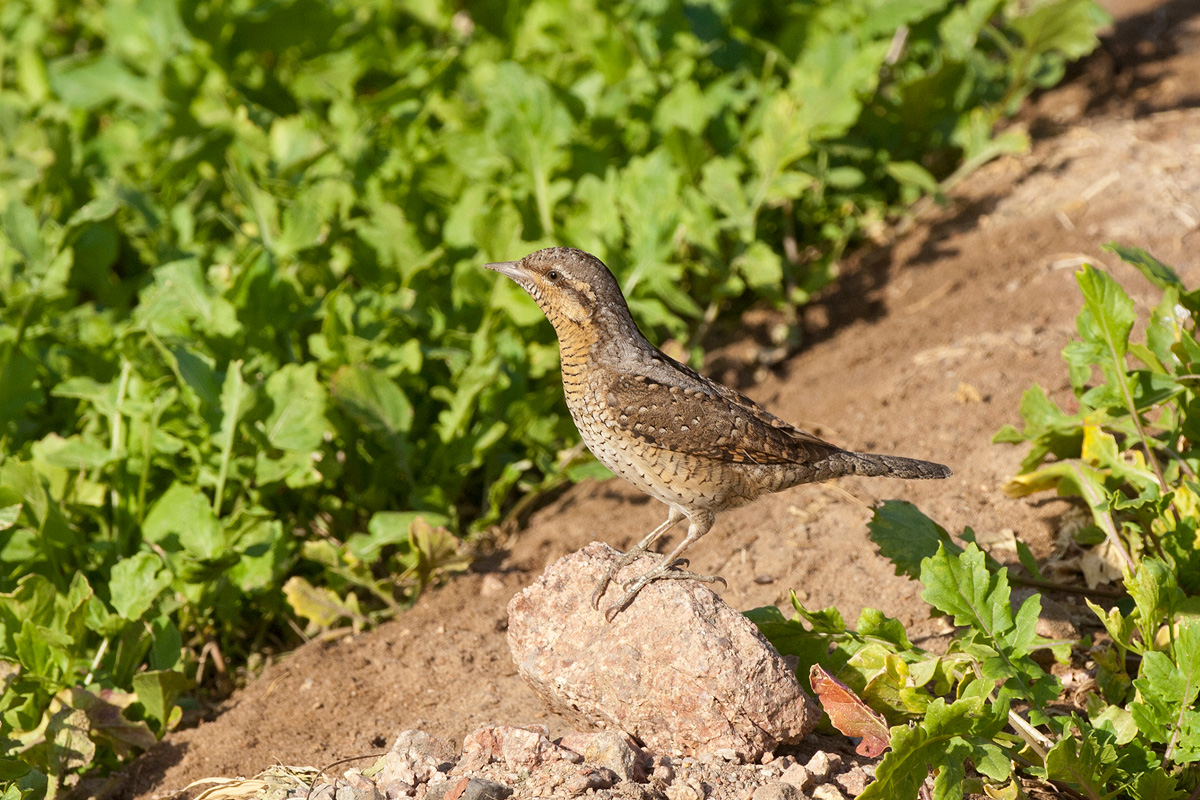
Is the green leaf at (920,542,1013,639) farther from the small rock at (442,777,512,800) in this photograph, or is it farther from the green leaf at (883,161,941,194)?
the green leaf at (883,161,941,194)

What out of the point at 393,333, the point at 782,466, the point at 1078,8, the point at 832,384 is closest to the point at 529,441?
the point at 393,333

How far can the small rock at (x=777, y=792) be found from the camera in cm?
286

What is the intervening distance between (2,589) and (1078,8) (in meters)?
6.39

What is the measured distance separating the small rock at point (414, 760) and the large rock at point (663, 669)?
1.23 feet

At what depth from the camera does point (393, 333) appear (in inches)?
215

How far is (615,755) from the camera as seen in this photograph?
2.95 m

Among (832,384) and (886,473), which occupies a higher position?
(886,473)

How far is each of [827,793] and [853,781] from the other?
106mm

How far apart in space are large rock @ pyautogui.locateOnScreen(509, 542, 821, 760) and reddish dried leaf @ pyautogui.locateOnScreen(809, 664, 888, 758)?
0.62 ft

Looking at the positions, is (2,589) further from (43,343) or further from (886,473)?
(886,473)

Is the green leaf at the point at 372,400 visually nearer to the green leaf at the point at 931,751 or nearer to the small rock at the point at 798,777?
the small rock at the point at 798,777

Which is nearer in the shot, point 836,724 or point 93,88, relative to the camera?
point 836,724

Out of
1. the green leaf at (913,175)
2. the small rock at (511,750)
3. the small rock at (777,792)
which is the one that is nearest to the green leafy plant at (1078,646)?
the small rock at (777,792)

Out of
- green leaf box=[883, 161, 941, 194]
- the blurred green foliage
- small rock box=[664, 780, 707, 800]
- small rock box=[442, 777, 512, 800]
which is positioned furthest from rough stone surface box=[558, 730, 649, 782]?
green leaf box=[883, 161, 941, 194]
